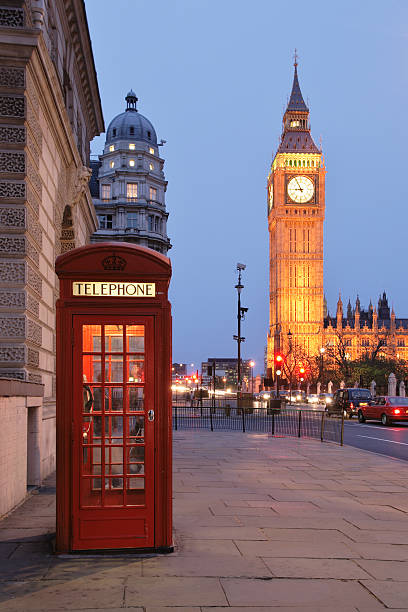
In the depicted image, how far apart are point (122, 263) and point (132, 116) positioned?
277 feet

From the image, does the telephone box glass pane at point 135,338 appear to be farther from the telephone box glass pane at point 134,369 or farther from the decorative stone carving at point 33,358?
the decorative stone carving at point 33,358

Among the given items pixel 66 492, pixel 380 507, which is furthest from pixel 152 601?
pixel 380 507

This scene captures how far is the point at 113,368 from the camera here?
6.90 metres

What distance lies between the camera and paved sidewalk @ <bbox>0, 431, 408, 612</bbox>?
538cm

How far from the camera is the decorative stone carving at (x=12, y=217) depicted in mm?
10195

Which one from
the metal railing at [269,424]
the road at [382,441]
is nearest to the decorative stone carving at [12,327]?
the road at [382,441]

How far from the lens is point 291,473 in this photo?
44.1ft

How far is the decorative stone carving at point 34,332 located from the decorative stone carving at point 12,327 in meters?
0.19

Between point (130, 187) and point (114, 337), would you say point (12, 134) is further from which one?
point (130, 187)

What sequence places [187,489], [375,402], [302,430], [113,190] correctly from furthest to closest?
[113,190]
[375,402]
[302,430]
[187,489]

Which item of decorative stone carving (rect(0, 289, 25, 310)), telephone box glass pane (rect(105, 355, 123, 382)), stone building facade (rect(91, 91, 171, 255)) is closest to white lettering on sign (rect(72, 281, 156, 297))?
telephone box glass pane (rect(105, 355, 123, 382))

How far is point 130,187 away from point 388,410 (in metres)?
56.0

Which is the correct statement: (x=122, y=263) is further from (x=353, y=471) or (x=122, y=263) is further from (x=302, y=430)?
(x=302, y=430)

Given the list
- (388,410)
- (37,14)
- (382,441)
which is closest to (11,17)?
(37,14)
